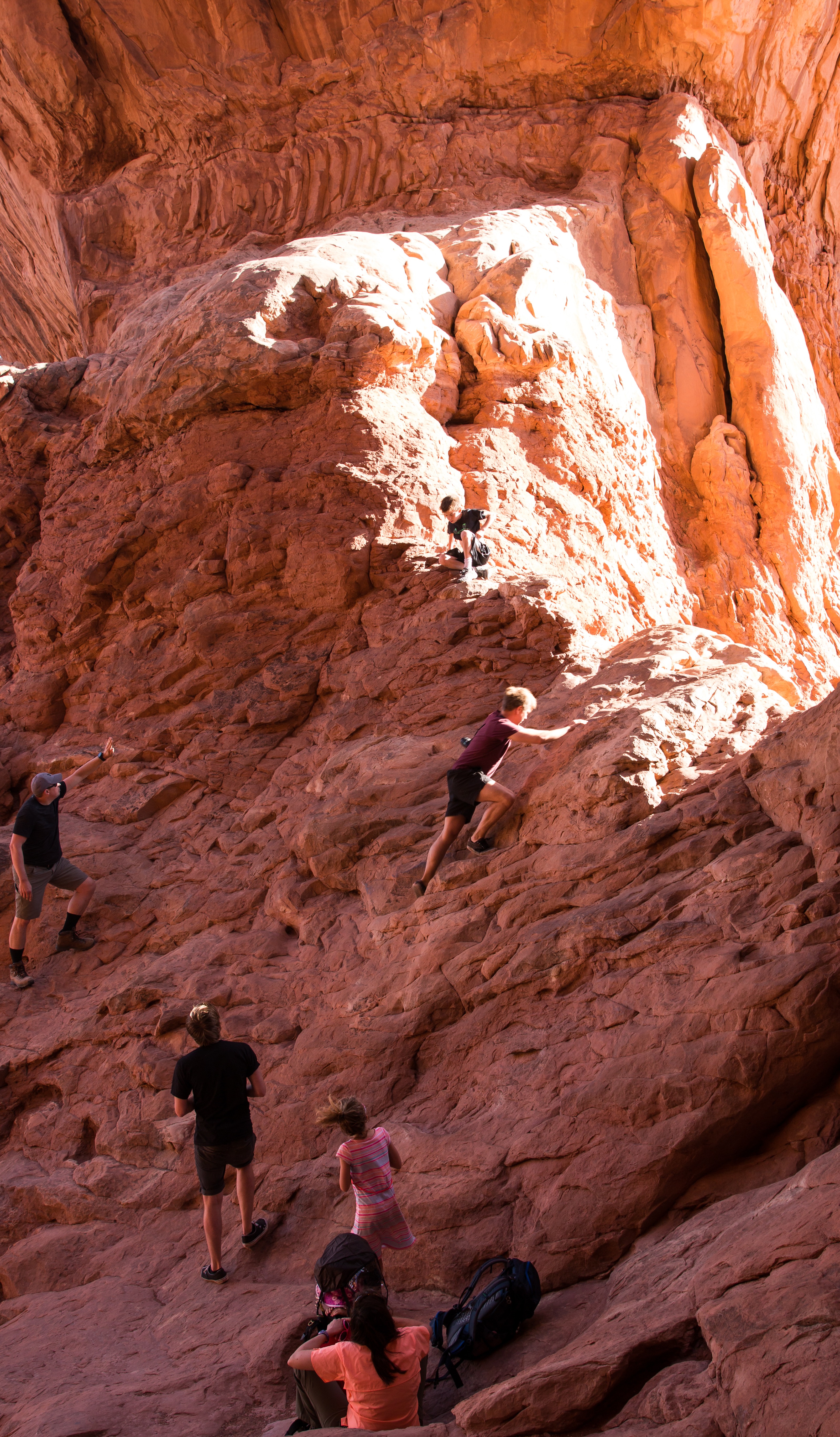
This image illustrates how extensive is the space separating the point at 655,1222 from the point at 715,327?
13.8m

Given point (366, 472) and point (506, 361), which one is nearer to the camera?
point (366, 472)

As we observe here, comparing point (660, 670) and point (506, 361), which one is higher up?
point (506, 361)

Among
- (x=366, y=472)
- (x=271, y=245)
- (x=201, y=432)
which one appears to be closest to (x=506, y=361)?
(x=366, y=472)

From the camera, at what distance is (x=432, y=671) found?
27.5ft

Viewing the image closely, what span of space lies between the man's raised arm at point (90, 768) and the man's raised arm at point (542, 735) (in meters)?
3.86

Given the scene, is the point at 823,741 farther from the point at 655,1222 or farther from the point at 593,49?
the point at 593,49

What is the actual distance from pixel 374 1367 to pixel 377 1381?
0.16ft

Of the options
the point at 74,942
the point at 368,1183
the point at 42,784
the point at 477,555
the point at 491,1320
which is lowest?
the point at 491,1320

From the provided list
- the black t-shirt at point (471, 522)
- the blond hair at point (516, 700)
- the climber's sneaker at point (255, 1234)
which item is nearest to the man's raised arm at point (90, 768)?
the black t-shirt at point (471, 522)

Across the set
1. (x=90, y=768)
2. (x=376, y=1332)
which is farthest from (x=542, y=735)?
(x=90, y=768)

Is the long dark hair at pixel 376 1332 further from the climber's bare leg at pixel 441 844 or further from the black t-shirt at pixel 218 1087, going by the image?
the climber's bare leg at pixel 441 844

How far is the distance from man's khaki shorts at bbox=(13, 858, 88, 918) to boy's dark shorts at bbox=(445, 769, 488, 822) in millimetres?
3294

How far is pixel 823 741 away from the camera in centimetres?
521

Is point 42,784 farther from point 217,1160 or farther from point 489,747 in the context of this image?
point 217,1160
